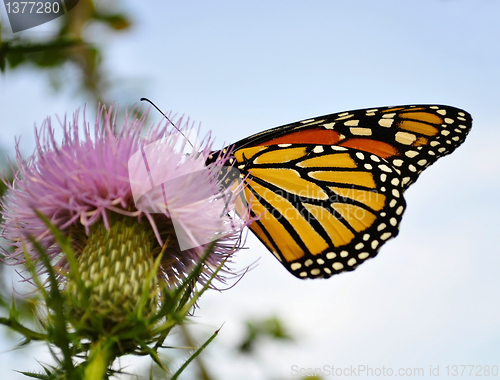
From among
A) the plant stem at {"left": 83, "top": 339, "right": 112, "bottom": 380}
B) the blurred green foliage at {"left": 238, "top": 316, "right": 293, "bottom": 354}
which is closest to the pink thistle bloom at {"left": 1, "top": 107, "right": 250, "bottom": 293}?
the plant stem at {"left": 83, "top": 339, "right": 112, "bottom": 380}

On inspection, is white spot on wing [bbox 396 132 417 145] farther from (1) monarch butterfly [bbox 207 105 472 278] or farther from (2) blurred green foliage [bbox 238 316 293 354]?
(2) blurred green foliage [bbox 238 316 293 354]

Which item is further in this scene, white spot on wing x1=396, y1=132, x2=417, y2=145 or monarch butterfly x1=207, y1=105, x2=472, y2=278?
white spot on wing x1=396, y1=132, x2=417, y2=145

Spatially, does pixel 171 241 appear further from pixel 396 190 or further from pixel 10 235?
pixel 396 190

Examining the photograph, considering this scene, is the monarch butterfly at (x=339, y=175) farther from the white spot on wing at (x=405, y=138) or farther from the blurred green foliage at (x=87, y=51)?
the blurred green foliage at (x=87, y=51)

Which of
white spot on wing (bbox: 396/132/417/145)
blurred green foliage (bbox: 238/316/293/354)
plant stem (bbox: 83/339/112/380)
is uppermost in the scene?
white spot on wing (bbox: 396/132/417/145)

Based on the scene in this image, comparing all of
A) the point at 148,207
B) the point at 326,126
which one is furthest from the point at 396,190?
the point at 148,207

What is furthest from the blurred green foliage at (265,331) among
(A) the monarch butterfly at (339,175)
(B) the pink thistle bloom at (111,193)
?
(B) the pink thistle bloom at (111,193)
